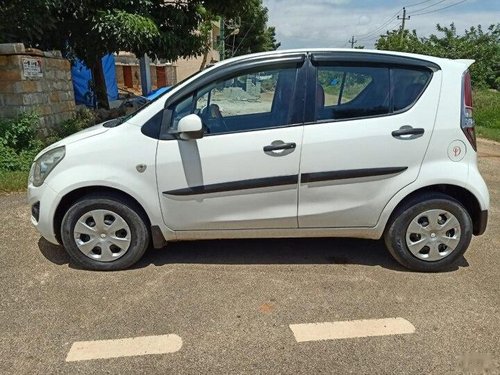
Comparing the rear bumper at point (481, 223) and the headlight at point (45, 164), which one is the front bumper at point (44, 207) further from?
the rear bumper at point (481, 223)

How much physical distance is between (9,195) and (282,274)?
3.68 meters

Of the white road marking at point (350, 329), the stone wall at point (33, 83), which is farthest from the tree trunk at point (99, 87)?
the white road marking at point (350, 329)

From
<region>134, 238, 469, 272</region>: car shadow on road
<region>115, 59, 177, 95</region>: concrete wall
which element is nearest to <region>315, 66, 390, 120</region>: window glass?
<region>134, 238, 469, 272</region>: car shadow on road

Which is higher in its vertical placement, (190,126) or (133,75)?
(133,75)

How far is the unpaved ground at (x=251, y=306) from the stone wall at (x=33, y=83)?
3.01 m

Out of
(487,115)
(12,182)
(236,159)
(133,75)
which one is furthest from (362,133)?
(133,75)

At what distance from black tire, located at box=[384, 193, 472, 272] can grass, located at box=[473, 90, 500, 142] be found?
345 inches

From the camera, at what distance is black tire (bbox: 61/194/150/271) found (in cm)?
302

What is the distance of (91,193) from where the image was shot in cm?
306

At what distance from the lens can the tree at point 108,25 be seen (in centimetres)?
625

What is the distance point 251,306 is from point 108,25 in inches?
237

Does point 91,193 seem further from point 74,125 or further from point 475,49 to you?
point 475,49

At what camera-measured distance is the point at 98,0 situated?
7.12 metres

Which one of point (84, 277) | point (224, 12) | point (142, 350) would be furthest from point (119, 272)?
point (224, 12)
